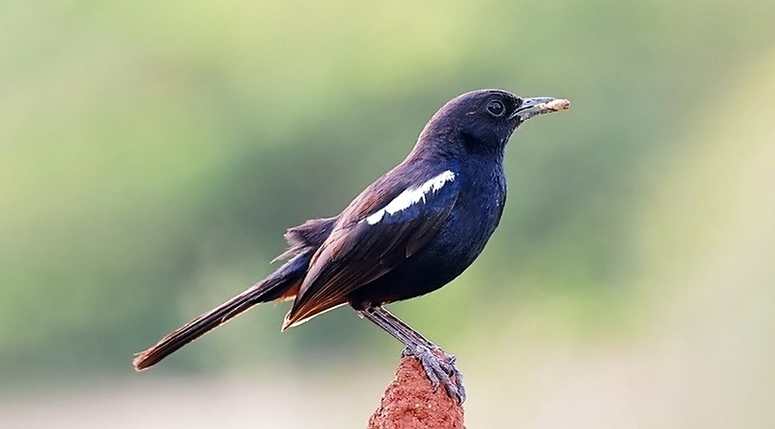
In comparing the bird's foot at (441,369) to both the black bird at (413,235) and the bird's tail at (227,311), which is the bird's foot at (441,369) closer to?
the black bird at (413,235)

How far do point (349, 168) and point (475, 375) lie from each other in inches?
75.4

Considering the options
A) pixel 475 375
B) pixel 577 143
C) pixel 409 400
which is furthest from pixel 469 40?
pixel 409 400

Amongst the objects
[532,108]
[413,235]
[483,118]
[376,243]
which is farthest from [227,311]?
[532,108]

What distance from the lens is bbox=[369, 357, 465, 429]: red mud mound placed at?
10.4 ft

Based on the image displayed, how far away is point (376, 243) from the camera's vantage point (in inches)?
147

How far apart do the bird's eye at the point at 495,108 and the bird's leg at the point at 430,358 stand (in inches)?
33.6

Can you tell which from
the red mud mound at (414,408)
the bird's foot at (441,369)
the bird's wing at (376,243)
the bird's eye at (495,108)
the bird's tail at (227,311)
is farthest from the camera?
the bird's eye at (495,108)

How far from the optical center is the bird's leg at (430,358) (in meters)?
3.36

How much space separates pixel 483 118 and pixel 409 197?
0.47m

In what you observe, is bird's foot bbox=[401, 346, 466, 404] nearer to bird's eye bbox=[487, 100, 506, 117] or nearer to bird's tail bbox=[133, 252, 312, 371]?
bird's tail bbox=[133, 252, 312, 371]

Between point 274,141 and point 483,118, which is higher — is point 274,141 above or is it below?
above

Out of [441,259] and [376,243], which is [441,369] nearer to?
[441,259]

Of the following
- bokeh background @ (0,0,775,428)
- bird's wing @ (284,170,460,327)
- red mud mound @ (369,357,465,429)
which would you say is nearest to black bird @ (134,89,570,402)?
bird's wing @ (284,170,460,327)

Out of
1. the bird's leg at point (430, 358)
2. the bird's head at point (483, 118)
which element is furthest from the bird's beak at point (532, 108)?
the bird's leg at point (430, 358)
